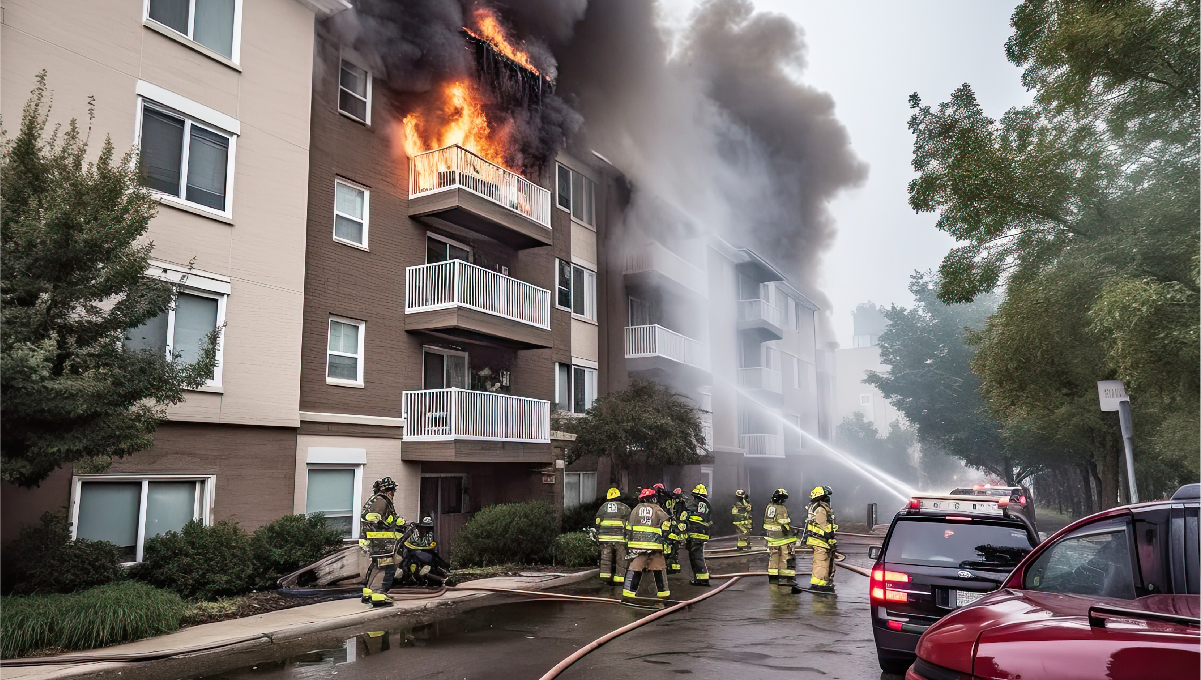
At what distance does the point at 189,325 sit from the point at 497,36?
9.01 m

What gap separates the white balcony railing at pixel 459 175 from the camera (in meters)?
16.9

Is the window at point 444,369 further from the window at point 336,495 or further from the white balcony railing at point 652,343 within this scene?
the white balcony railing at point 652,343

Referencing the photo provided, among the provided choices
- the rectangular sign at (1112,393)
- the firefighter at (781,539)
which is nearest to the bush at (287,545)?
the firefighter at (781,539)

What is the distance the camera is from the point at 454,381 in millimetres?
17953

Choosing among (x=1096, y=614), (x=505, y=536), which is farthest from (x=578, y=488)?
(x=1096, y=614)

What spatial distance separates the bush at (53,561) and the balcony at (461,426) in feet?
21.2

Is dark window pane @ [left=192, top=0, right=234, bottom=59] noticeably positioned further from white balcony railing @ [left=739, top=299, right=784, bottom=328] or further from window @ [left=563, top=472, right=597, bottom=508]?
white balcony railing @ [left=739, top=299, right=784, bottom=328]

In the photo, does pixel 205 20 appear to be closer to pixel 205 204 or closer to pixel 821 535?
pixel 205 204

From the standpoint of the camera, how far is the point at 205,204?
12.9 meters

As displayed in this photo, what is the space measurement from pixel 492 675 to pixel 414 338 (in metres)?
10.3

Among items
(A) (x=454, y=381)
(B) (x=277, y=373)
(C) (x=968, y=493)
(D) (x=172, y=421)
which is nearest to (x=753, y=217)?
(C) (x=968, y=493)

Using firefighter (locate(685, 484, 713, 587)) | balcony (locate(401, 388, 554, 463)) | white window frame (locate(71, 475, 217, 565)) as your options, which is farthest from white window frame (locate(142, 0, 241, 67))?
firefighter (locate(685, 484, 713, 587))

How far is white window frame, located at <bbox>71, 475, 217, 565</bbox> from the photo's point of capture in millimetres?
10844

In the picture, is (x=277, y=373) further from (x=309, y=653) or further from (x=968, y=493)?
(x=968, y=493)
